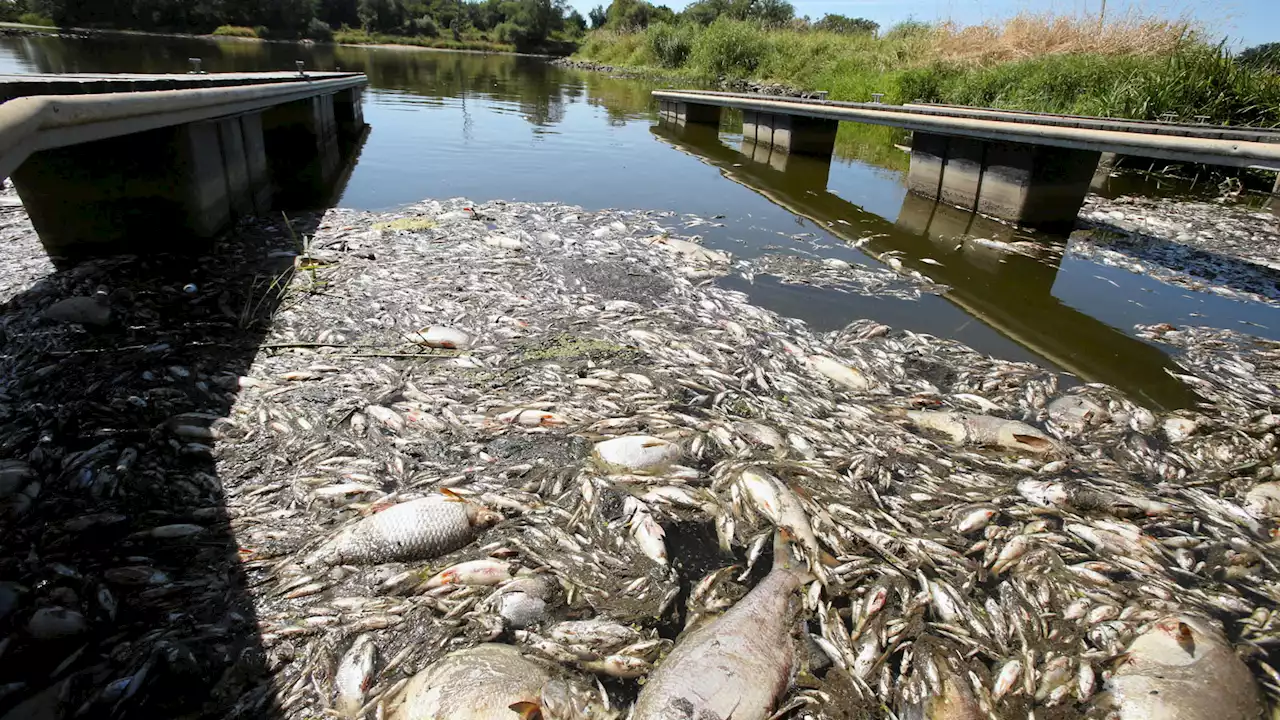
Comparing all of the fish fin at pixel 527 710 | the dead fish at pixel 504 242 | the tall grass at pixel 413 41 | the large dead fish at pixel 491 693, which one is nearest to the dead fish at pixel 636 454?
the large dead fish at pixel 491 693

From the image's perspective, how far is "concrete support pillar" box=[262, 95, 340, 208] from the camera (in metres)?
10.1

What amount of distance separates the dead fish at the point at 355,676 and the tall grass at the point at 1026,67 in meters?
17.4

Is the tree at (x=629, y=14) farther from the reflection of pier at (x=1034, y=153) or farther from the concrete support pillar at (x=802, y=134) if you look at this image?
the reflection of pier at (x=1034, y=153)

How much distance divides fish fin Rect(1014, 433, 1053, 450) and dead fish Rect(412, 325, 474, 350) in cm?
377

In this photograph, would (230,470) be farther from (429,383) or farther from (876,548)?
(876,548)

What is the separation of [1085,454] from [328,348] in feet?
16.7

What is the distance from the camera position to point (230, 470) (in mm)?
2967

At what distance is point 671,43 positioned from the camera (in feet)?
141

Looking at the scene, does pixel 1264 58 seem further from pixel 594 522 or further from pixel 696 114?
pixel 594 522

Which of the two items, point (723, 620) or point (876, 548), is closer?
point (723, 620)

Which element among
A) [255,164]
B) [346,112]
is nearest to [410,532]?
[255,164]

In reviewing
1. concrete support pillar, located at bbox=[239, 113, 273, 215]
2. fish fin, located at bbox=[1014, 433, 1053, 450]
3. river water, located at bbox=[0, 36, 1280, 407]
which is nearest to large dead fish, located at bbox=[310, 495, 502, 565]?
fish fin, located at bbox=[1014, 433, 1053, 450]

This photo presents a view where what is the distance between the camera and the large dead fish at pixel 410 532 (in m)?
2.53

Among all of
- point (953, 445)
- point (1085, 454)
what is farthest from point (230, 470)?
point (1085, 454)
